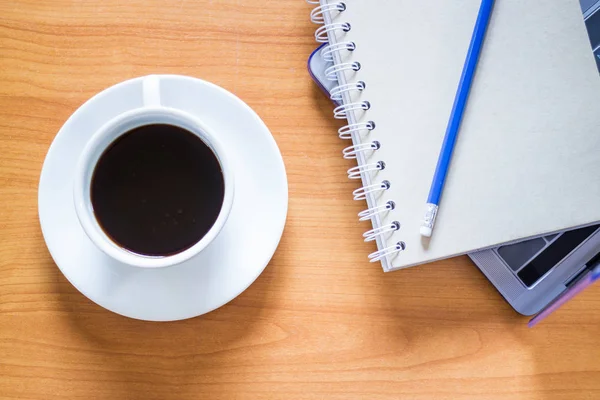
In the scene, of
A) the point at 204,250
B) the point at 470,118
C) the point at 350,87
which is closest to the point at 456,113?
the point at 470,118

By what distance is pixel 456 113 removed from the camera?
0.64m

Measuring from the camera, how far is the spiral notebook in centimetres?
64

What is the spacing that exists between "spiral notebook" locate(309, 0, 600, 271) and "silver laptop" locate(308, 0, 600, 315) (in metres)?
0.04

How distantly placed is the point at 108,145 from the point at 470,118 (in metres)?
0.40

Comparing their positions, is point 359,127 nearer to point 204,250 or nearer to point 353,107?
point 353,107

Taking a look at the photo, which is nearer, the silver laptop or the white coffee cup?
the white coffee cup

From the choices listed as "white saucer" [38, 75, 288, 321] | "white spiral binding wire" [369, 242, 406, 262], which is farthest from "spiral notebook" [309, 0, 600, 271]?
"white saucer" [38, 75, 288, 321]

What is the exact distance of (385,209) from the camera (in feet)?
2.19

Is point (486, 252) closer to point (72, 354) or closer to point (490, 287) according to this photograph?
point (490, 287)

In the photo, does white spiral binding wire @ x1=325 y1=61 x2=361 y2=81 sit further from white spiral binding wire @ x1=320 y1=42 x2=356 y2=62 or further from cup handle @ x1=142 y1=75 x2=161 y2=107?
cup handle @ x1=142 y1=75 x2=161 y2=107

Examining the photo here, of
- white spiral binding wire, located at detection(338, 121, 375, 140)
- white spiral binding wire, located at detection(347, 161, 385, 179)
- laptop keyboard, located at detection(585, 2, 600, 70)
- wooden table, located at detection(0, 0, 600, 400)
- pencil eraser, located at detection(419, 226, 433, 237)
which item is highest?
laptop keyboard, located at detection(585, 2, 600, 70)

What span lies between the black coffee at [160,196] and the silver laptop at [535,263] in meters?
0.19

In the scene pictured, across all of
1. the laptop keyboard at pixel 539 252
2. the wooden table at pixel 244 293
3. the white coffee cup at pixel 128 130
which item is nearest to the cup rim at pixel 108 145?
the white coffee cup at pixel 128 130

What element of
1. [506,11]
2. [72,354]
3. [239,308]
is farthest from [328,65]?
[72,354]
